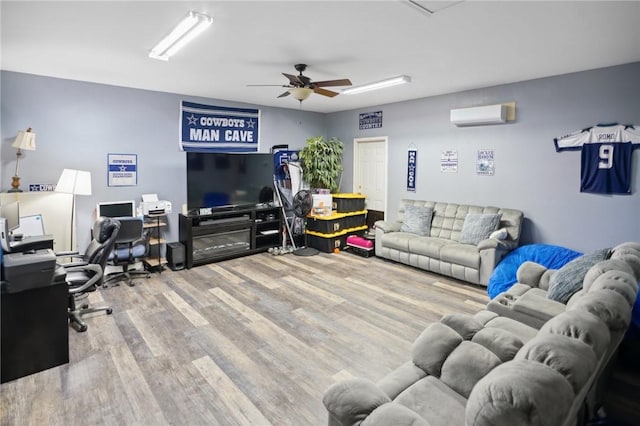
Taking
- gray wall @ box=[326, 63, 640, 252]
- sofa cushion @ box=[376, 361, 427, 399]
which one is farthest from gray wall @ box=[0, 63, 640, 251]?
sofa cushion @ box=[376, 361, 427, 399]

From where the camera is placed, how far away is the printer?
5.12 metres

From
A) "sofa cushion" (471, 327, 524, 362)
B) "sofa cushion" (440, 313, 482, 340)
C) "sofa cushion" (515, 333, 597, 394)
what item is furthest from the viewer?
"sofa cushion" (440, 313, 482, 340)

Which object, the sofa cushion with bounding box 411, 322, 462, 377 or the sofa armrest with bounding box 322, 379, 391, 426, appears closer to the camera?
the sofa armrest with bounding box 322, 379, 391, 426

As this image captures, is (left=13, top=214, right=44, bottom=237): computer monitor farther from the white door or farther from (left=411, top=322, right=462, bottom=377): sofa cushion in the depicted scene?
the white door

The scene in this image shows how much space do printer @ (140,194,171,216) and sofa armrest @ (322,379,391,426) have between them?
14.6 ft

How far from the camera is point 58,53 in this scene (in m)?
3.60

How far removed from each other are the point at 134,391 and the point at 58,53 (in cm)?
336

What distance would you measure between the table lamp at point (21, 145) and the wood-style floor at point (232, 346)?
5.37 feet

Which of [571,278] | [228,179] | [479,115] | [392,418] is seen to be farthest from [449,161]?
[392,418]

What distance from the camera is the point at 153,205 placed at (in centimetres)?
518

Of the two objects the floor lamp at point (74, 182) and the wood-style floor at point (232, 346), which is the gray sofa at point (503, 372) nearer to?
the wood-style floor at point (232, 346)

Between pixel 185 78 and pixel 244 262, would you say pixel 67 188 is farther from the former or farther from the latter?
Answer: pixel 244 262

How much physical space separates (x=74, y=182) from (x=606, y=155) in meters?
6.41

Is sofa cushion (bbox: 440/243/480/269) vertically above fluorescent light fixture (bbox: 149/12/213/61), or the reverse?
fluorescent light fixture (bbox: 149/12/213/61)
